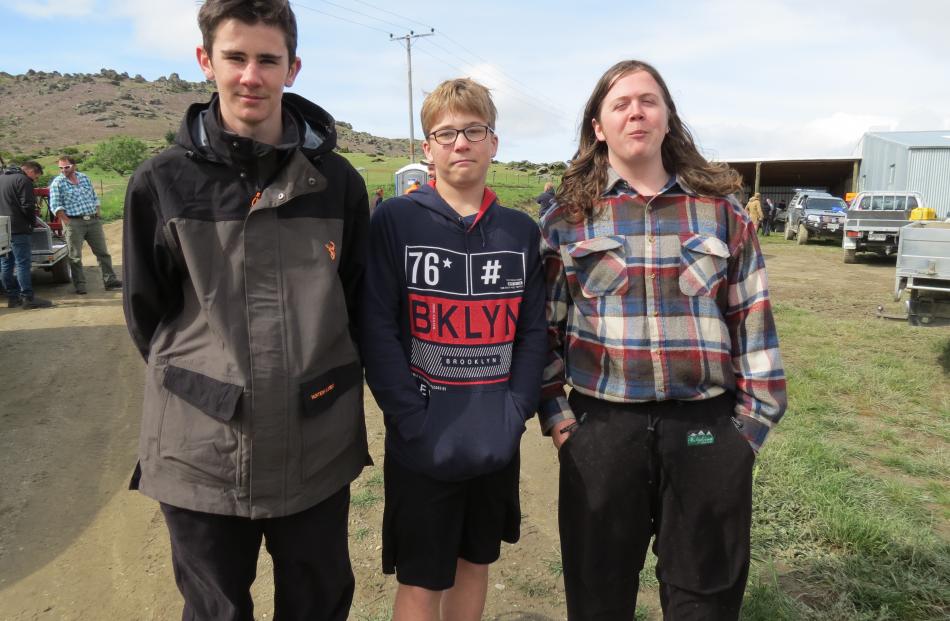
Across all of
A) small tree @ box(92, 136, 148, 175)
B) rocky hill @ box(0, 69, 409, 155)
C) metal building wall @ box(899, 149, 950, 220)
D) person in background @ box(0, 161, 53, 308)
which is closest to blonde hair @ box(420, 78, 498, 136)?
person in background @ box(0, 161, 53, 308)

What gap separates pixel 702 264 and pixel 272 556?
1615mm

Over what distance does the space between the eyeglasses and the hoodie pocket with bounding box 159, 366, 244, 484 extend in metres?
1.00

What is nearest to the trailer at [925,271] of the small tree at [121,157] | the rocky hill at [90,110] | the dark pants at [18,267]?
the dark pants at [18,267]

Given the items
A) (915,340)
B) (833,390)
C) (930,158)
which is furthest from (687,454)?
(930,158)

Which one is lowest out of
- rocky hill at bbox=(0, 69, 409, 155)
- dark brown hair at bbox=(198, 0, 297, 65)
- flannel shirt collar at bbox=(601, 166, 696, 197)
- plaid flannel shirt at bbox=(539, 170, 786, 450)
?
plaid flannel shirt at bbox=(539, 170, 786, 450)

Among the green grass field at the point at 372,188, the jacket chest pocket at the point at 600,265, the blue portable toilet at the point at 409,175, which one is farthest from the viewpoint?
the green grass field at the point at 372,188

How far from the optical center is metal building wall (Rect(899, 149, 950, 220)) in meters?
23.5

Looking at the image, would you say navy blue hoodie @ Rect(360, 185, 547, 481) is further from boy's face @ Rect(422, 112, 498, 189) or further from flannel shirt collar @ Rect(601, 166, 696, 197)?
flannel shirt collar @ Rect(601, 166, 696, 197)

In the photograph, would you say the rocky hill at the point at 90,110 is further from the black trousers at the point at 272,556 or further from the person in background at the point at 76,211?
the black trousers at the point at 272,556

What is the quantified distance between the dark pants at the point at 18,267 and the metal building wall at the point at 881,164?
27.5 meters

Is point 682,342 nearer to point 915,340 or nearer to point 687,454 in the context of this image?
point 687,454

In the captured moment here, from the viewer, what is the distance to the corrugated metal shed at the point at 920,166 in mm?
23453

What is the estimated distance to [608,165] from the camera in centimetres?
215

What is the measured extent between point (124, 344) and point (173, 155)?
6.26 metres
